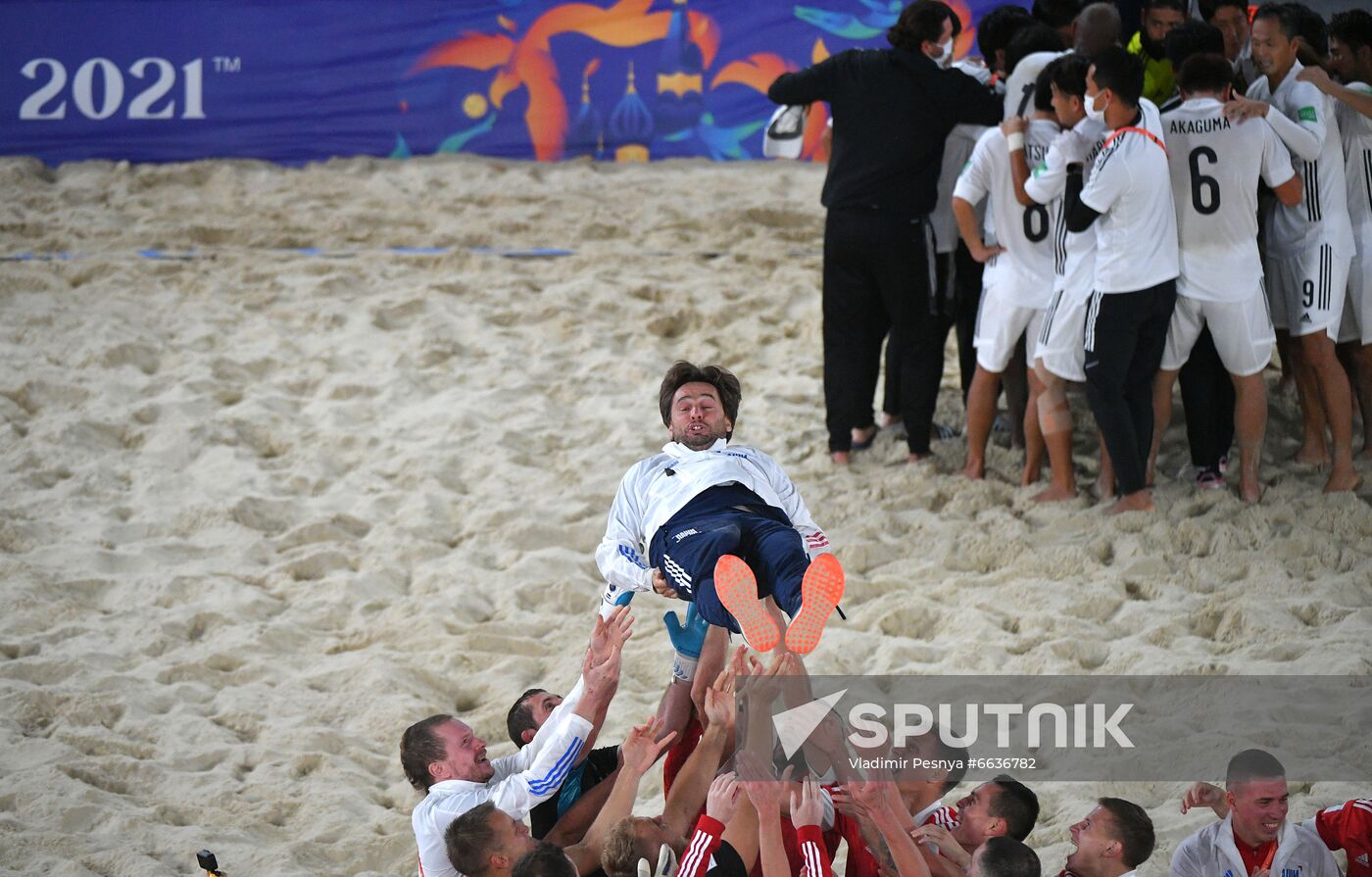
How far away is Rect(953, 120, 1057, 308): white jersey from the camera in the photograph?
5.88m

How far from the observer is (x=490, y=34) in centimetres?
907

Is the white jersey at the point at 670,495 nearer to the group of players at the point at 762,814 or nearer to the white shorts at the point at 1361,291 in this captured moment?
the group of players at the point at 762,814

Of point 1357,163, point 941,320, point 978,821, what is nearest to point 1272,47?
point 1357,163

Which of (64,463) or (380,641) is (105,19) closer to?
(64,463)

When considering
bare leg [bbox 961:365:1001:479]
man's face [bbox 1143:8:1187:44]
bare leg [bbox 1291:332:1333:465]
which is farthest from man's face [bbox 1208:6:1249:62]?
bare leg [bbox 961:365:1001:479]

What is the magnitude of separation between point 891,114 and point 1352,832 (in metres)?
3.47

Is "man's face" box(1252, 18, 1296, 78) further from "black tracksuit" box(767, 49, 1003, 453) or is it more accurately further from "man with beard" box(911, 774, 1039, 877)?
"man with beard" box(911, 774, 1039, 877)

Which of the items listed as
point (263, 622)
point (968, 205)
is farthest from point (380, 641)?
point (968, 205)

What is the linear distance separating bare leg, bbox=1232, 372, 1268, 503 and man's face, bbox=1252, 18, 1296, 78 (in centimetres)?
113

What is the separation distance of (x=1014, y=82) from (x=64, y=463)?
164 inches

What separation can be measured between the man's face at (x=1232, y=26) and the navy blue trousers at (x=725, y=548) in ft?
10.4

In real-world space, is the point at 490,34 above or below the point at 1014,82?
above

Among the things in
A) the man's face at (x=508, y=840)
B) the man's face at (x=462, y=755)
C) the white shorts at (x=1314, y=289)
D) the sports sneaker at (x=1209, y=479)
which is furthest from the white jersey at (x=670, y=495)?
the white shorts at (x=1314, y=289)

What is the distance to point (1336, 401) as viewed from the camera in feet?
18.5
